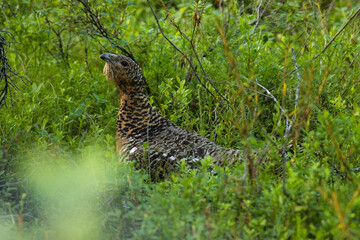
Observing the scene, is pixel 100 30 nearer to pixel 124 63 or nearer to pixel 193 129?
pixel 124 63

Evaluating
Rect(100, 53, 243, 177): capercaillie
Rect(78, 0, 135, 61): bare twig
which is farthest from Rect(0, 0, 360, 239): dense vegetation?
Rect(100, 53, 243, 177): capercaillie

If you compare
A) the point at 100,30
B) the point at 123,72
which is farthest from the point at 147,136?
the point at 100,30

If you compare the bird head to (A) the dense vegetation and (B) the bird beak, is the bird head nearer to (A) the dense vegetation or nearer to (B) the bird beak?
(B) the bird beak

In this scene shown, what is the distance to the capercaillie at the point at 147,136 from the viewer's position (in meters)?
3.90

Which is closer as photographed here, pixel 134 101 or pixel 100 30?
pixel 134 101

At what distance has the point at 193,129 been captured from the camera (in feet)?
16.2

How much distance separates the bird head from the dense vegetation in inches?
16.7

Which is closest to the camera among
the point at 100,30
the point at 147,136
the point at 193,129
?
the point at 147,136

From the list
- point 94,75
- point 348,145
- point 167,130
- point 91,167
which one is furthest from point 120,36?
point 348,145

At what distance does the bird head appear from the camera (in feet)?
14.7

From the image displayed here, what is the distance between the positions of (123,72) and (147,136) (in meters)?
0.79

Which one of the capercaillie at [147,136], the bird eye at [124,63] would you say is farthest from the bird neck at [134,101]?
the bird eye at [124,63]

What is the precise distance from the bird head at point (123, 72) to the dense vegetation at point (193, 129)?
424 mm

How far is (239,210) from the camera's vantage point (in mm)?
2764
